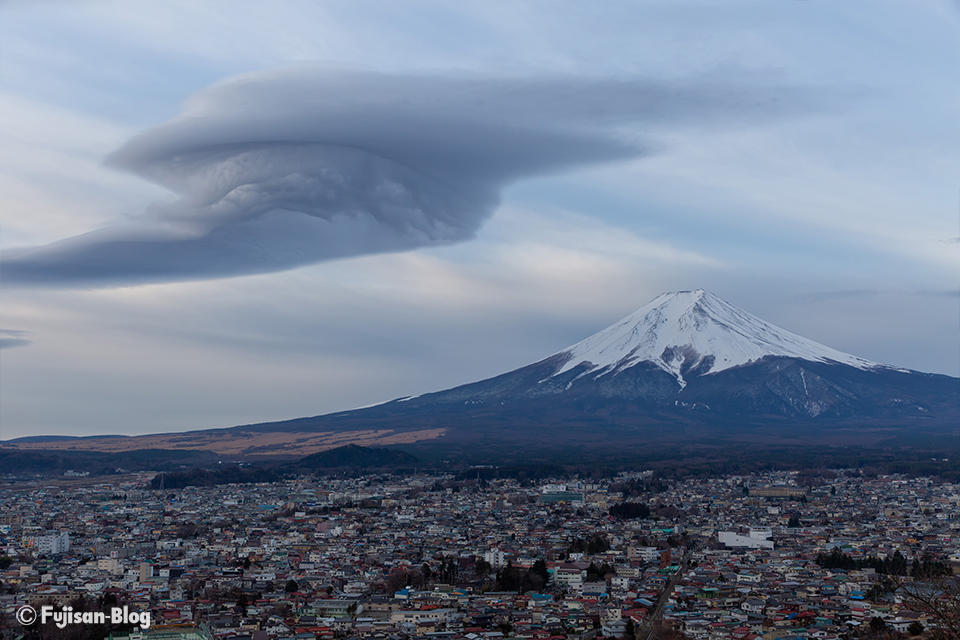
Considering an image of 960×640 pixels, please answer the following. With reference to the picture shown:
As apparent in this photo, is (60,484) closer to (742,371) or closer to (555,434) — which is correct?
(555,434)

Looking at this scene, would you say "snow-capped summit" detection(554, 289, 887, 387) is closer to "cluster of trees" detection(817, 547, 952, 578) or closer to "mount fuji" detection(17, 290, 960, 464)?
"mount fuji" detection(17, 290, 960, 464)

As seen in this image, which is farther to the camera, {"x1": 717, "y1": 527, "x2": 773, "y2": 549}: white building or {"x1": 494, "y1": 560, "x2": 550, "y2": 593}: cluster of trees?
{"x1": 717, "y1": 527, "x2": 773, "y2": 549}: white building

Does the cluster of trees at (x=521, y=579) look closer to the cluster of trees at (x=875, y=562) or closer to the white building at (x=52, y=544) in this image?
the cluster of trees at (x=875, y=562)

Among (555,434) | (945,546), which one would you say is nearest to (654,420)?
(555,434)

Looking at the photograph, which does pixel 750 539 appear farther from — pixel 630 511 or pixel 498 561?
pixel 498 561

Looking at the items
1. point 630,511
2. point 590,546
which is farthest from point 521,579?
point 630,511

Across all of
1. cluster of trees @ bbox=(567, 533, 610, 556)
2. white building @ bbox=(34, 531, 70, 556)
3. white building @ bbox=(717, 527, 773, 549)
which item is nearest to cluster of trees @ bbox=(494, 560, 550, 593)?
cluster of trees @ bbox=(567, 533, 610, 556)

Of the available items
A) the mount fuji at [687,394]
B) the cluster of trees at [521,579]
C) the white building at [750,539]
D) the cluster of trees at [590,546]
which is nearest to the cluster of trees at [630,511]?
the white building at [750,539]
